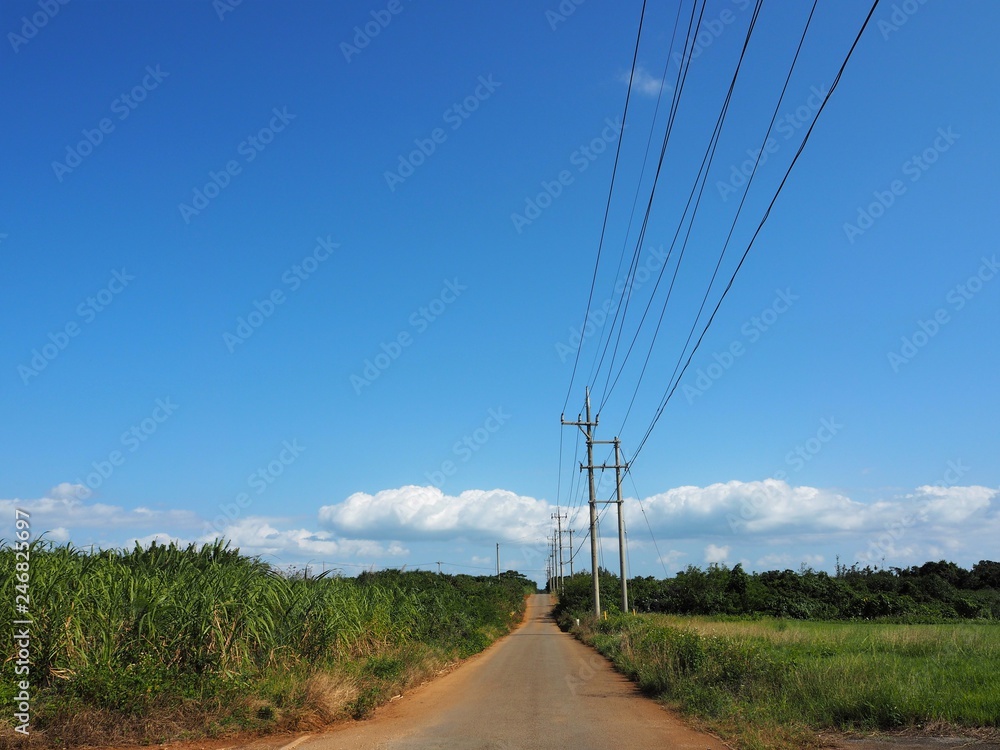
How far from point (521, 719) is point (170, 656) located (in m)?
5.82

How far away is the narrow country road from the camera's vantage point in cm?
1024

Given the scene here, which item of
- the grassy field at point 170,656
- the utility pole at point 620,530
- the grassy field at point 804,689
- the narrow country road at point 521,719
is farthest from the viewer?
the utility pole at point 620,530

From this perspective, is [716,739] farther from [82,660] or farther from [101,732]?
[82,660]

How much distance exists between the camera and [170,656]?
11547mm

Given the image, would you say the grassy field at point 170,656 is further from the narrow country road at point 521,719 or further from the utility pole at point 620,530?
the utility pole at point 620,530

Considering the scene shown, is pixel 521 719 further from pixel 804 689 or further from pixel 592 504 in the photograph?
pixel 592 504

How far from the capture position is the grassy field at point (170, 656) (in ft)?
33.0

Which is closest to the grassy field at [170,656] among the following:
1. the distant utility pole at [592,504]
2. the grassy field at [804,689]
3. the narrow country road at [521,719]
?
the narrow country road at [521,719]

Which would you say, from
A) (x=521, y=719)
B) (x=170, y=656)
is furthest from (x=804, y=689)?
(x=170, y=656)

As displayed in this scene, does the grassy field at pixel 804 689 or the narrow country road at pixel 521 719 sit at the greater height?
the grassy field at pixel 804 689

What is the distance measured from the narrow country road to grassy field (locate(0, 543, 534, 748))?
104 cm

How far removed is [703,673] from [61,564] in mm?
12600

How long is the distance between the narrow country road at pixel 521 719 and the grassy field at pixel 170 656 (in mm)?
1044

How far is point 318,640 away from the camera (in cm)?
1561
